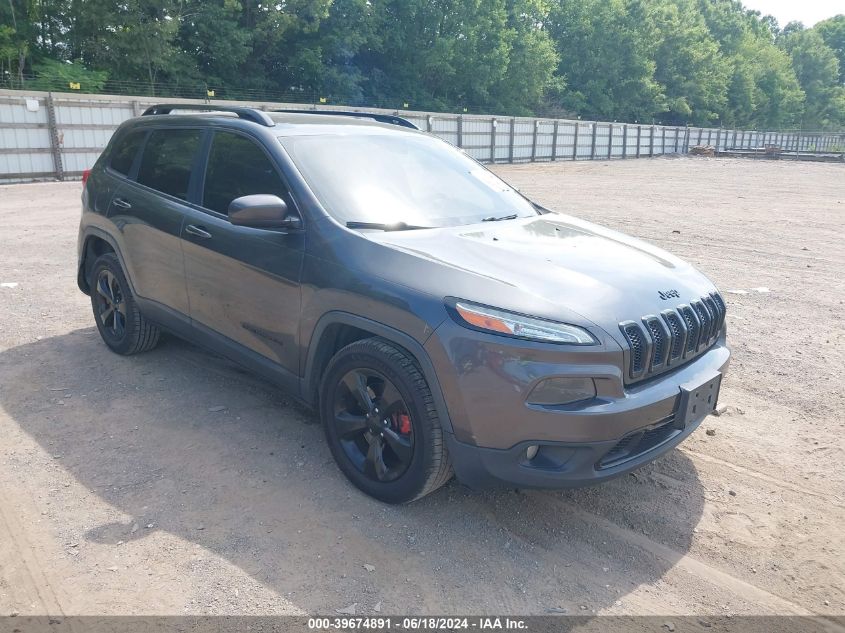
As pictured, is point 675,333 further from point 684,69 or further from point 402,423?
point 684,69

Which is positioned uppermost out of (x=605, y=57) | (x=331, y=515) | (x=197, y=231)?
(x=605, y=57)

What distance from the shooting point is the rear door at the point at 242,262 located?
3.59 m

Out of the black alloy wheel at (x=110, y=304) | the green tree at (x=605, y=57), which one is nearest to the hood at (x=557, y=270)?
the black alloy wheel at (x=110, y=304)

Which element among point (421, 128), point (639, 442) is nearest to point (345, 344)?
point (639, 442)

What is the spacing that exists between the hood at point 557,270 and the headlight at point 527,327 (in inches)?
1.6

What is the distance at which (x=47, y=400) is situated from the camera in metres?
4.45

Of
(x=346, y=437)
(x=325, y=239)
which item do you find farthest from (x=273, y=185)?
(x=346, y=437)

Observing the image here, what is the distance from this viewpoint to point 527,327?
277 cm

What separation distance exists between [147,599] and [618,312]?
223 cm

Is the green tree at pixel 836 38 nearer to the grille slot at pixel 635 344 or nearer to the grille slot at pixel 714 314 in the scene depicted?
the grille slot at pixel 714 314

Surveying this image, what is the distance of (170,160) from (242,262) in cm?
128

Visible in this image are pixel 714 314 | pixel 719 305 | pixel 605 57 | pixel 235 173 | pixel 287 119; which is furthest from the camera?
pixel 605 57

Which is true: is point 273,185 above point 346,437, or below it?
above

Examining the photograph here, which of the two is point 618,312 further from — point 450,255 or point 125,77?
point 125,77
